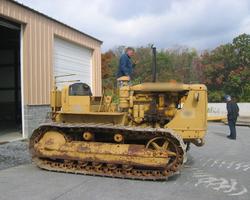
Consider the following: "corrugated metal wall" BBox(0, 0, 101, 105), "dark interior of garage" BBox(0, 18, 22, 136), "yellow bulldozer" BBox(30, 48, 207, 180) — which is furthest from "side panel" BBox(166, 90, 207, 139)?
"dark interior of garage" BBox(0, 18, 22, 136)

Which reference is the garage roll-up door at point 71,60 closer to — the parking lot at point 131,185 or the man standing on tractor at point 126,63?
the man standing on tractor at point 126,63

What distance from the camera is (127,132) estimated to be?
9.36 m

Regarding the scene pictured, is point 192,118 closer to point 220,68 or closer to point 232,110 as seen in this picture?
point 232,110

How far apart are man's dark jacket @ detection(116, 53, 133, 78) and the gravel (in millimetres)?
3190

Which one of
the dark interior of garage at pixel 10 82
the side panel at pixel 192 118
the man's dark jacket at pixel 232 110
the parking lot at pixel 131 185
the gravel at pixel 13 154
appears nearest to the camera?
the parking lot at pixel 131 185

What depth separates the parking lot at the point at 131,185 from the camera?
24.7 feet

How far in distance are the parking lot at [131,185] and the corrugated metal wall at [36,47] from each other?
17.3 ft

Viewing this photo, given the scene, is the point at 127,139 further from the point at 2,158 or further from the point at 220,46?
the point at 220,46

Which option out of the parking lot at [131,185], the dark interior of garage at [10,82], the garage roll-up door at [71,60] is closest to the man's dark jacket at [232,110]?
the garage roll-up door at [71,60]

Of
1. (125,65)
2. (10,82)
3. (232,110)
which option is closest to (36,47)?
(125,65)

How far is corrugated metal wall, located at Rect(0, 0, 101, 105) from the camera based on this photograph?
47.4 feet

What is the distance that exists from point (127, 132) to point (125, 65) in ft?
5.85

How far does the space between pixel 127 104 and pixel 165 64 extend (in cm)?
2992

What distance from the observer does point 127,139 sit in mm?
9586
